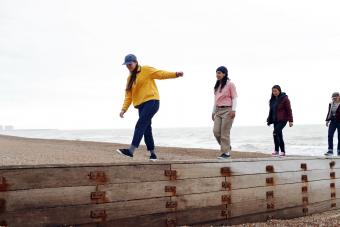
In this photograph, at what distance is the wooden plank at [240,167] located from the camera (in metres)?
5.64

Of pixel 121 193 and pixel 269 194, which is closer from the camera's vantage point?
pixel 121 193

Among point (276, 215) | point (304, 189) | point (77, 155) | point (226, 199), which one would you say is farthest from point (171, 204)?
point (77, 155)

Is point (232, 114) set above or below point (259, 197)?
above

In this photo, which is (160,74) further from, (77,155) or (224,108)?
(77,155)

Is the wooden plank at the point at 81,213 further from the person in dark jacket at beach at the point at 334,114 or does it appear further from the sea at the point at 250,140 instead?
the sea at the point at 250,140

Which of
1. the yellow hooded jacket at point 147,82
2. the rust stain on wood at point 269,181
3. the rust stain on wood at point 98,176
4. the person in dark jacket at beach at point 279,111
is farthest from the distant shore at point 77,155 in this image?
the rust stain on wood at point 98,176

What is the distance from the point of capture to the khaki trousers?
7359 mm

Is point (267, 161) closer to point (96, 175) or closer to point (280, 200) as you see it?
point (280, 200)

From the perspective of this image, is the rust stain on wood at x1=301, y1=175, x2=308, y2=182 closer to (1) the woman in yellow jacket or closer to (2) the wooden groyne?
(2) the wooden groyne

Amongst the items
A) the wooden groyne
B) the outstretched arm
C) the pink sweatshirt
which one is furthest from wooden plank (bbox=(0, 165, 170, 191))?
the pink sweatshirt

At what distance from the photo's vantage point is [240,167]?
633cm

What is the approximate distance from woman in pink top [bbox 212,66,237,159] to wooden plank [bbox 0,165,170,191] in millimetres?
2215

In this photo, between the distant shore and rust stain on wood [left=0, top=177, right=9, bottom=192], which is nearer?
rust stain on wood [left=0, top=177, right=9, bottom=192]

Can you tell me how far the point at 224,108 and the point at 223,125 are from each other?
1.00 feet
